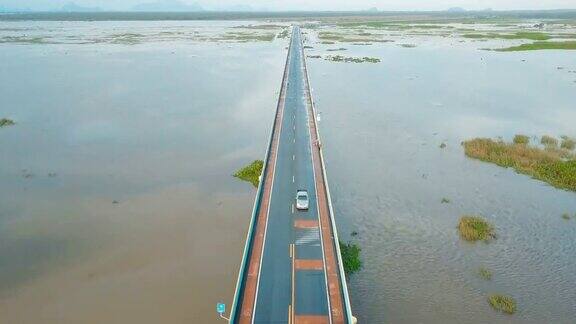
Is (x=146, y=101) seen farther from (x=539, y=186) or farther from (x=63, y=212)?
(x=539, y=186)

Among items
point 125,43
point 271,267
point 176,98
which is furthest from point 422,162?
point 125,43

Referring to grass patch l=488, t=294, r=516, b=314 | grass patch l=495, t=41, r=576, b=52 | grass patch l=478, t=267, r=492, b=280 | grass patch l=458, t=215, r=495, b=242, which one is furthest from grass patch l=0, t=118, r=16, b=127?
grass patch l=495, t=41, r=576, b=52

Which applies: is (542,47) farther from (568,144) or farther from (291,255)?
(291,255)

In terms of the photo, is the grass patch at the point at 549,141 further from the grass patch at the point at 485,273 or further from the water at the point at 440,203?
the grass patch at the point at 485,273

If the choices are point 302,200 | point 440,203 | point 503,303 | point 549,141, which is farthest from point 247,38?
point 503,303

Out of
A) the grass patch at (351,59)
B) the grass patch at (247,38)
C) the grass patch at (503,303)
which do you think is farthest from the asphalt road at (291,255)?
the grass patch at (247,38)

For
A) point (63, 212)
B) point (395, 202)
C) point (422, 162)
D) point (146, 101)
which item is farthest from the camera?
point (146, 101)
